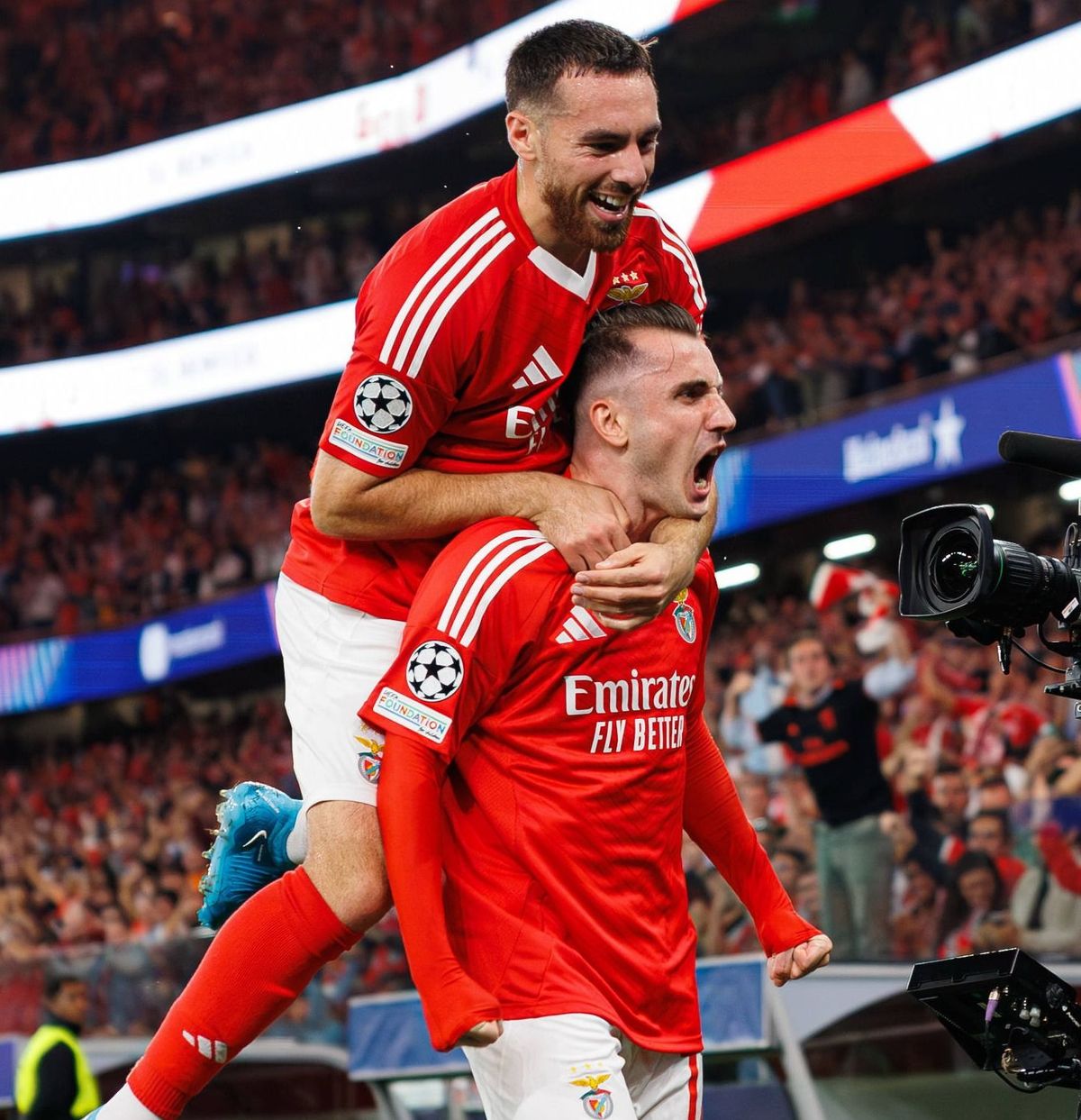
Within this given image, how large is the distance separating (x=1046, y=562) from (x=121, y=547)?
17195 millimetres

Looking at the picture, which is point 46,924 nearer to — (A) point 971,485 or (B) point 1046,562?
(A) point 971,485

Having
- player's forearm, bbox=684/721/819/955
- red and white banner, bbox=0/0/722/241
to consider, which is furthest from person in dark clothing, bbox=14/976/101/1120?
red and white banner, bbox=0/0/722/241

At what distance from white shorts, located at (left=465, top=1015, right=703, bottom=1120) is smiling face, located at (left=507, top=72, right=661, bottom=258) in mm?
1229

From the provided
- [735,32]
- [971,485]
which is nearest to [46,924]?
[971,485]

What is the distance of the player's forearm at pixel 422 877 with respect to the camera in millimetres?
2562

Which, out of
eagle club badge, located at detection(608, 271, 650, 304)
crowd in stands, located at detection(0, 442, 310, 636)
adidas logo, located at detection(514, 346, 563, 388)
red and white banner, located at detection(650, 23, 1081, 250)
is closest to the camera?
adidas logo, located at detection(514, 346, 563, 388)

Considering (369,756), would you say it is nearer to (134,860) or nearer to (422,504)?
(422,504)

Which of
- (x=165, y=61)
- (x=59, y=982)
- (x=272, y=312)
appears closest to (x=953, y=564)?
(x=59, y=982)

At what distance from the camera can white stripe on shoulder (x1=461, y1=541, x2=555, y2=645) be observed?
2.67 metres

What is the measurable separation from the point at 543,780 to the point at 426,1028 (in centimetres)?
327

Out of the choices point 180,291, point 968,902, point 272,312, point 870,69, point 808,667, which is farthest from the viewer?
point 180,291

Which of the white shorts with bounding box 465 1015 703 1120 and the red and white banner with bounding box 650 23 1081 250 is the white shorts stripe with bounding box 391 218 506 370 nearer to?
the white shorts with bounding box 465 1015 703 1120

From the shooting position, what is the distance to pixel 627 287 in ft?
10.1

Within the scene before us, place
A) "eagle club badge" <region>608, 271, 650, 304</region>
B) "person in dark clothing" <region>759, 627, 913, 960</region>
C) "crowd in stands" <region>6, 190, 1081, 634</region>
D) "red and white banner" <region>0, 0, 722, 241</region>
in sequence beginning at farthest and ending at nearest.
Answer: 1. "red and white banner" <region>0, 0, 722, 241</region>
2. "crowd in stands" <region>6, 190, 1081, 634</region>
3. "person in dark clothing" <region>759, 627, 913, 960</region>
4. "eagle club badge" <region>608, 271, 650, 304</region>
